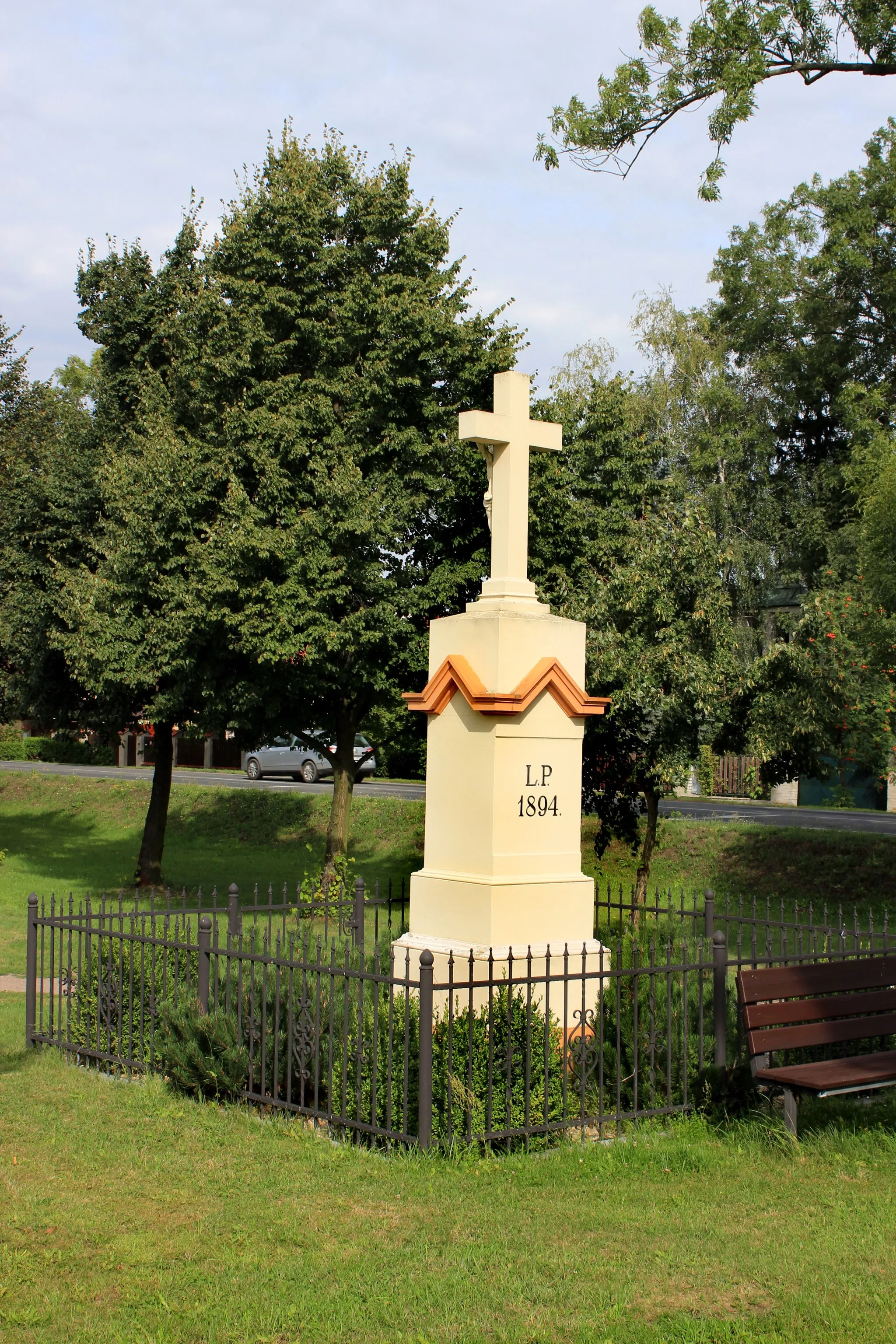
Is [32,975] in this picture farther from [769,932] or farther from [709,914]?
[769,932]

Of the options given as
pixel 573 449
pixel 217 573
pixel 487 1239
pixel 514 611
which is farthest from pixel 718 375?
pixel 487 1239

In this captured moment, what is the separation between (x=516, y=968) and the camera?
686cm

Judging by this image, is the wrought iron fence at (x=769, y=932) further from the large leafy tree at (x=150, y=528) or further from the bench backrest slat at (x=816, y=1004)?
the large leafy tree at (x=150, y=528)

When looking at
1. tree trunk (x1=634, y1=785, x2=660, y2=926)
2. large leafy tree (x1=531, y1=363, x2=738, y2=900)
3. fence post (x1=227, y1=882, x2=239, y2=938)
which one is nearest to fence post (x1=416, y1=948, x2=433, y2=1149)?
fence post (x1=227, y1=882, x2=239, y2=938)

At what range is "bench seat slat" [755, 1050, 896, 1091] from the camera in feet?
18.8

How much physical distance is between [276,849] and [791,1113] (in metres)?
20.1

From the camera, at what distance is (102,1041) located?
801cm

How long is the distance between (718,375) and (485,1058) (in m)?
30.4

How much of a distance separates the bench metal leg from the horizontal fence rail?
66 cm

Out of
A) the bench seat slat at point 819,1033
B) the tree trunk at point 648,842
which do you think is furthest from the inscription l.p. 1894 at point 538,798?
the tree trunk at point 648,842

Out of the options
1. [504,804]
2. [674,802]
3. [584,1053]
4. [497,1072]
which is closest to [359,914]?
[504,804]

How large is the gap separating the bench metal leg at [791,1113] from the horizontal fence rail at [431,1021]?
66 centimetres

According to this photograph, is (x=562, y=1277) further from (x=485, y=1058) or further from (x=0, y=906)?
(x=0, y=906)

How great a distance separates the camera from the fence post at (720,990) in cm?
660
